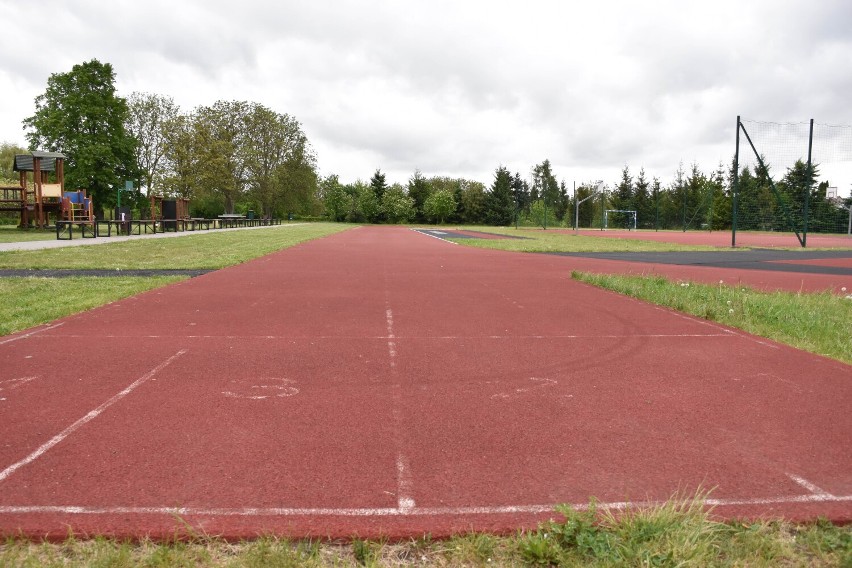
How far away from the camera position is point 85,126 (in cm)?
4362

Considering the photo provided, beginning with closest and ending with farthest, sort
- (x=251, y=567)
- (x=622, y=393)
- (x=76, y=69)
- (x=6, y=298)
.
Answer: (x=251, y=567) → (x=622, y=393) → (x=6, y=298) → (x=76, y=69)

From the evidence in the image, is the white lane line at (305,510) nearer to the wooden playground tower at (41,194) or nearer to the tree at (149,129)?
the wooden playground tower at (41,194)

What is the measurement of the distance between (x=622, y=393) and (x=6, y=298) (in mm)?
9189

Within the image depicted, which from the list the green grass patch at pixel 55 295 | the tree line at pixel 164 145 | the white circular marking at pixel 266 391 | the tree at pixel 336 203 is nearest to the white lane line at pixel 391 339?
the white circular marking at pixel 266 391

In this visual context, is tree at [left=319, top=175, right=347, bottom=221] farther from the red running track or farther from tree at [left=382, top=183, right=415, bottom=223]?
the red running track

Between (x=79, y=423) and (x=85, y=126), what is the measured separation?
4785 cm

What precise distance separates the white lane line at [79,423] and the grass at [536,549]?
848 mm

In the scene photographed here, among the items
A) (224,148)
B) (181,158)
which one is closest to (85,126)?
(181,158)

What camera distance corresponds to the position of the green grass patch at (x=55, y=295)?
24.6ft

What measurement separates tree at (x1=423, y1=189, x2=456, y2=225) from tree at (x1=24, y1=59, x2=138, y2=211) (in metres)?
50.5

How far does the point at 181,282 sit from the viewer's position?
1151cm

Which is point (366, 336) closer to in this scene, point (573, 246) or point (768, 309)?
point (768, 309)

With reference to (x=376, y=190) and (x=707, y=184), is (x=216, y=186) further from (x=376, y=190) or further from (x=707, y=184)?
(x=707, y=184)

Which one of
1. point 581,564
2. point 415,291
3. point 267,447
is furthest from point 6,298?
point 581,564
